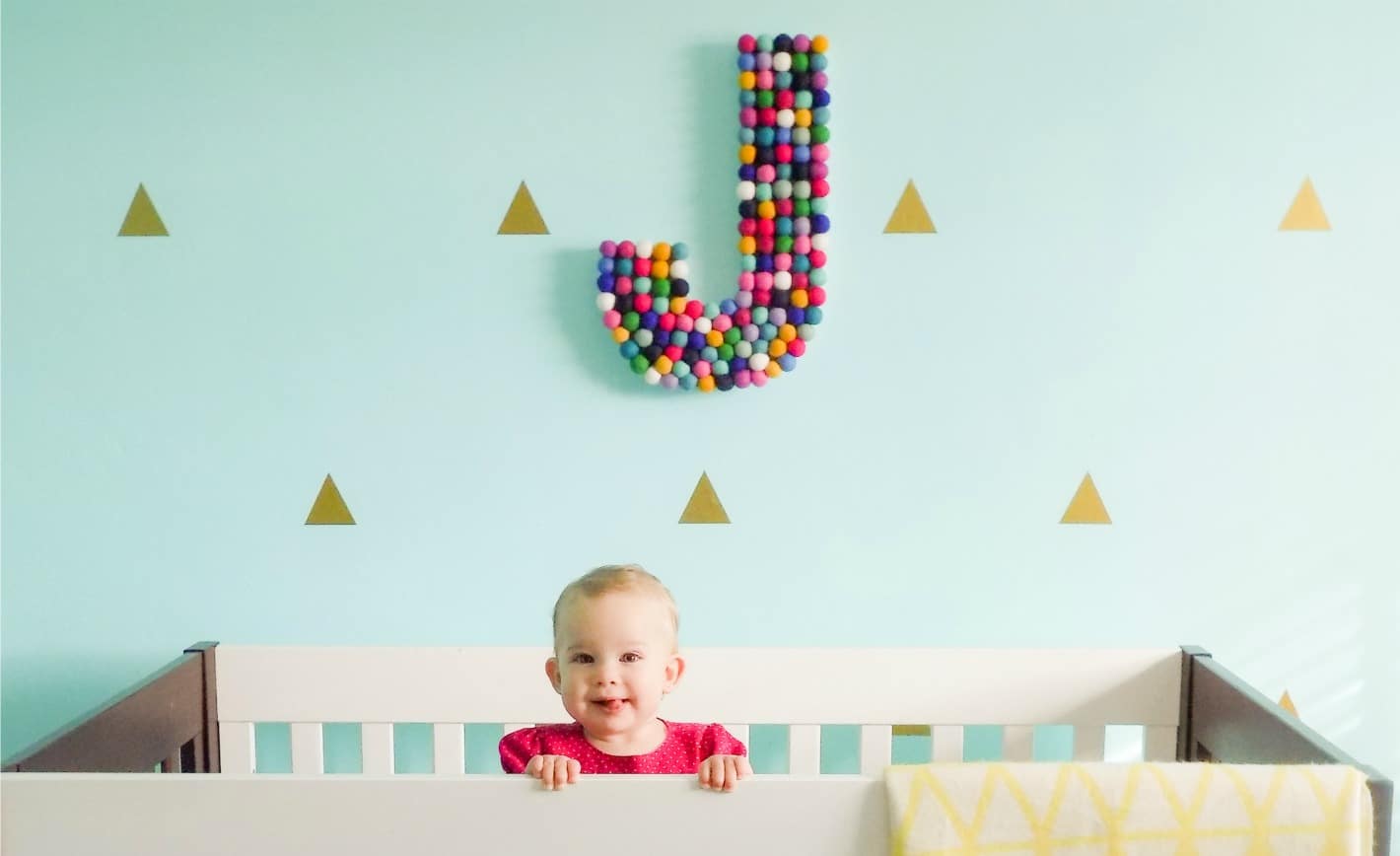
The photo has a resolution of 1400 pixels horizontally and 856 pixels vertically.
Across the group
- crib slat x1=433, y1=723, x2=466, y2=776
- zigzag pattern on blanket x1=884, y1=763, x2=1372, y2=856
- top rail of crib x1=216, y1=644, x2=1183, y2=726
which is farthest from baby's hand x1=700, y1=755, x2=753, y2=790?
crib slat x1=433, y1=723, x2=466, y2=776

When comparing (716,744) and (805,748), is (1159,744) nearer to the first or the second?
(805,748)

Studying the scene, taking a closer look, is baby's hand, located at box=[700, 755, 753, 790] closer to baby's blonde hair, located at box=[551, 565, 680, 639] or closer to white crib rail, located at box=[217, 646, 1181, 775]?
baby's blonde hair, located at box=[551, 565, 680, 639]

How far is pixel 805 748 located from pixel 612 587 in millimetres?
447

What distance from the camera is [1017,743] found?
1350 millimetres

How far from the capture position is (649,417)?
4.68ft

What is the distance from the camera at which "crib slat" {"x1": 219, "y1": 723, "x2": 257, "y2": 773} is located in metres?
1.36

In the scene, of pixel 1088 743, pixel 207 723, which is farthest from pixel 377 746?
pixel 1088 743

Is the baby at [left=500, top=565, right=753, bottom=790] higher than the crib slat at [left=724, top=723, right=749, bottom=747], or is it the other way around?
the baby at [left=500, top=565, right=753, bottom=790]

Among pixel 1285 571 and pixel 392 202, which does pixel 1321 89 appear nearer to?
pixel 1285 571

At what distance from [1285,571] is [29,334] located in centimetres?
165

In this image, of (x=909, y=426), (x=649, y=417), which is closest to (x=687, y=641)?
(x=649, y=417)

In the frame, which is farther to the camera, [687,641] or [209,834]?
[687,641]

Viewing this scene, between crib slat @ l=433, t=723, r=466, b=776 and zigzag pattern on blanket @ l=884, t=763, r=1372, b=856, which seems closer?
zigzag pattern on blanket @ l=884, t=763, r=1372, b=856

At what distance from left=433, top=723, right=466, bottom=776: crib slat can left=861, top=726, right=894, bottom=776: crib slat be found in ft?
1.61
